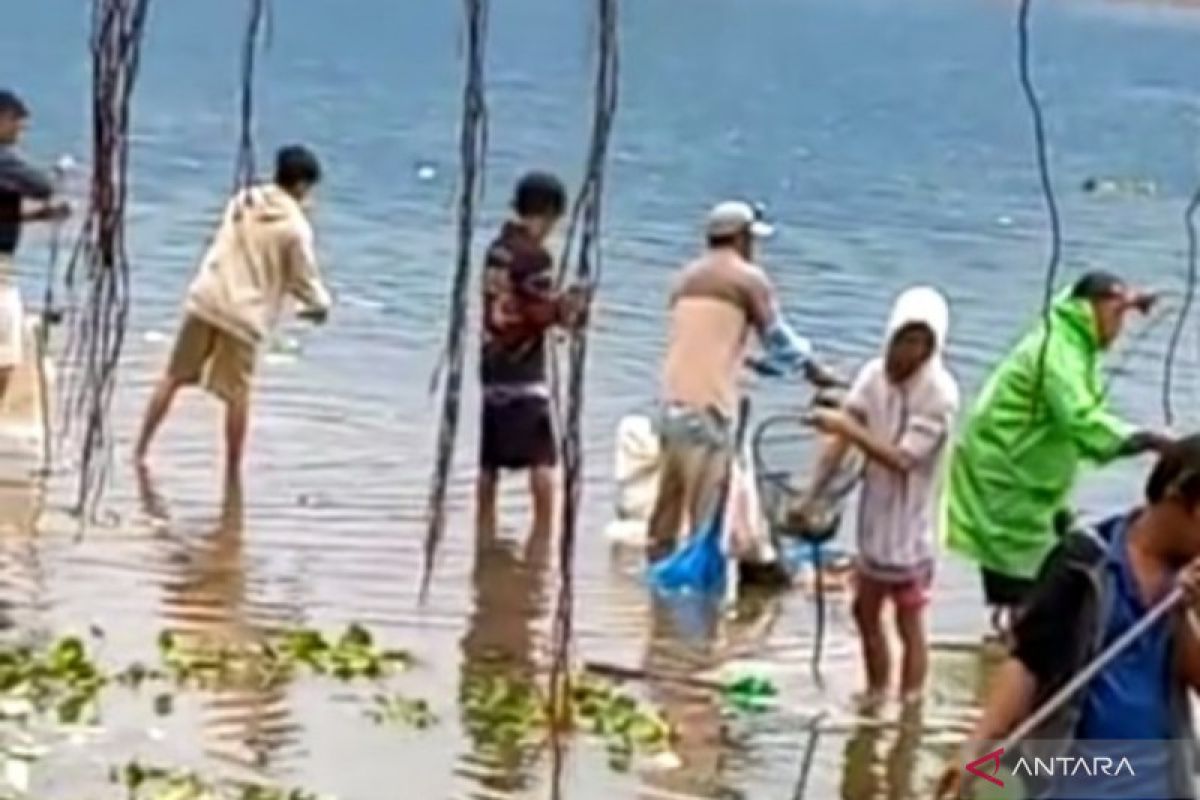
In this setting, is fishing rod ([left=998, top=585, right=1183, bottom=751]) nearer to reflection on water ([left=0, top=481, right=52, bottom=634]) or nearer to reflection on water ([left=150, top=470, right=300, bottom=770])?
reflection on water ([left=150, top=470, right=300, bottom=770])

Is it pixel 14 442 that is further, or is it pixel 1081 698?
pixel 14 442

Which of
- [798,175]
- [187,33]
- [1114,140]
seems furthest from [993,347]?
[187,33]

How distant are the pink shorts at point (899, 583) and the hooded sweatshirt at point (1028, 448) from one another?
2.02 feet

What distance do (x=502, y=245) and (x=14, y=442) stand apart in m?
2.19

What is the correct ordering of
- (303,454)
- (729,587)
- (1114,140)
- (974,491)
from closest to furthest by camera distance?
(974,491) < (729,587) < (303,454) < (1114,140)

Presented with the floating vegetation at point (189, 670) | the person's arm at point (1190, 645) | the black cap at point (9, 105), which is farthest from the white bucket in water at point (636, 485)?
the person's arm at point (1190, 645)

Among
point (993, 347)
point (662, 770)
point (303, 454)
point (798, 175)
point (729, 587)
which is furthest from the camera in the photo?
point (798, 175)

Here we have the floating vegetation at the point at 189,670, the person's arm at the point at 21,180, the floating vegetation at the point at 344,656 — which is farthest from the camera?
the person's arm at the point at 21,180

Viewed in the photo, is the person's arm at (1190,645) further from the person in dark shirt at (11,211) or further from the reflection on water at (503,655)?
the person in dark shirt at (11,211)

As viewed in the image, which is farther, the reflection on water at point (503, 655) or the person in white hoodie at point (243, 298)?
the person in white hoodie at point (243, 298)

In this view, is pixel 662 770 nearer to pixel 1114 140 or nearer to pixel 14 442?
pixel 14 442

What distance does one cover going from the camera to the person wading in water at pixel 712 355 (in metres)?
13.9

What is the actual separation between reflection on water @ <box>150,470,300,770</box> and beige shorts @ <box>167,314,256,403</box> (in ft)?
1.44

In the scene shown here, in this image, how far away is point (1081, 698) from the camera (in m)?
6.14
